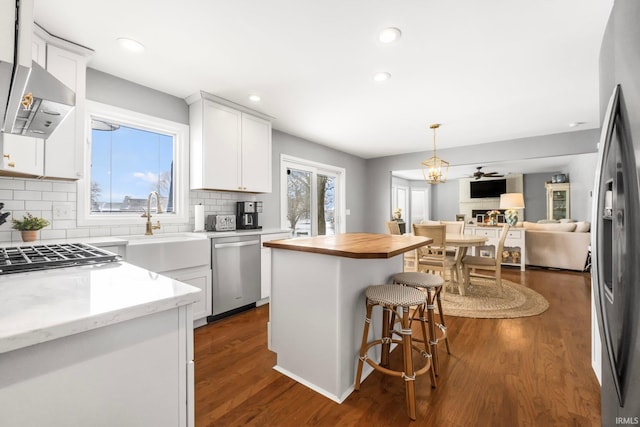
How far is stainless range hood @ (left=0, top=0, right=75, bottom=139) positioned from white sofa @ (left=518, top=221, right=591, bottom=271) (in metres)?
6.72

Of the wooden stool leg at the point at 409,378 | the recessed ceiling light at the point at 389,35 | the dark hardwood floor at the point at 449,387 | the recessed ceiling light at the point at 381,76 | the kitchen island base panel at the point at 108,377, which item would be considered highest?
the recessed ceiling light at the point at 381,76

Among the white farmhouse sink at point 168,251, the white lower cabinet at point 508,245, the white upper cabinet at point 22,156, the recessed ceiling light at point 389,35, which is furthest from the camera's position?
the white lower cabinet at point 508,245

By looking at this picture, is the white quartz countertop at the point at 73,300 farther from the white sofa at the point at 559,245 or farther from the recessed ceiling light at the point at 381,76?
the white sofa at the point at 559,245

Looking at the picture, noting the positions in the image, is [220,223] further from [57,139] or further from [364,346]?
[364,346]

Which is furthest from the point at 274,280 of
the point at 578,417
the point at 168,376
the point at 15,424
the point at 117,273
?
Answer: the point at 578,417

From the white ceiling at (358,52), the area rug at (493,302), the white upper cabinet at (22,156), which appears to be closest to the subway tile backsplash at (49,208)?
the white upper cabinet at (22,156)

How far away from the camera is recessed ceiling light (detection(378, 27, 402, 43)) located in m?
1.96

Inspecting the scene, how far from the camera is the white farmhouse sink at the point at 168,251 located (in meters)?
2.31

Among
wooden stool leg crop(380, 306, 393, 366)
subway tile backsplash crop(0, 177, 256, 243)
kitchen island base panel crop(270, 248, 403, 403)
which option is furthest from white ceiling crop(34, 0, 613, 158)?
wooden stool leg crop(380, 306, 393, 366)

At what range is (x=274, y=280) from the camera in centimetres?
203

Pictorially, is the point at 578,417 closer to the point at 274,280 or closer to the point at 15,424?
the point at 274,280

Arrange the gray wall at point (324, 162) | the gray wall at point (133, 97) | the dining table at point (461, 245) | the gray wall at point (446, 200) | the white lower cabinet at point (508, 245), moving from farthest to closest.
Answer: the gray wall at point (446, 200)
the white lower cabinet at point (508, 245)
the gray wall at point (324, 162)
the dining table at point (461, 245)
the gray wall at point (133, 97)

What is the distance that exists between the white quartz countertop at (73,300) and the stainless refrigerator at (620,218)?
1121mm

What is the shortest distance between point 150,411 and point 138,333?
0.74 feet
